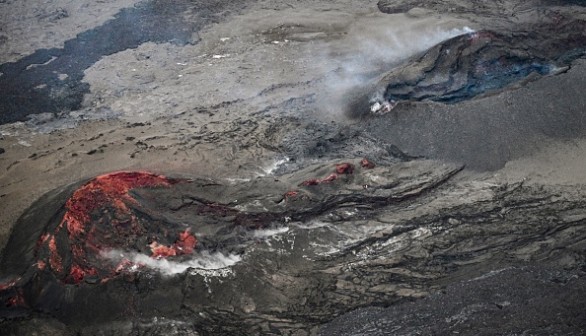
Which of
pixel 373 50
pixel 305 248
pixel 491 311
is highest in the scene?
pixel 373 50

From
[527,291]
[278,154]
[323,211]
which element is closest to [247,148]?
[278,154]

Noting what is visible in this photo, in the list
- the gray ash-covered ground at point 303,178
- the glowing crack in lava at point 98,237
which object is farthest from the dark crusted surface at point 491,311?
the glowing crack in lava at point 98,237

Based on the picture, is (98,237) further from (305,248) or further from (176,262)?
(305,248)

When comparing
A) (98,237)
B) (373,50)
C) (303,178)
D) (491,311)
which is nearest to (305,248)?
(303,178)

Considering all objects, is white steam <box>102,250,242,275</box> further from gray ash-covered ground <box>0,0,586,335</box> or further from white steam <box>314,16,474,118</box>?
white steam <box>314,16,474,118</box>

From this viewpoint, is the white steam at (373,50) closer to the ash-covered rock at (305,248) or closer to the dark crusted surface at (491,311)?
the ash-covered rock at (305,248)

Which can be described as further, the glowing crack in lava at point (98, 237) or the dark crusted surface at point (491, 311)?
the glowing crack in lava at point (98, 237)
